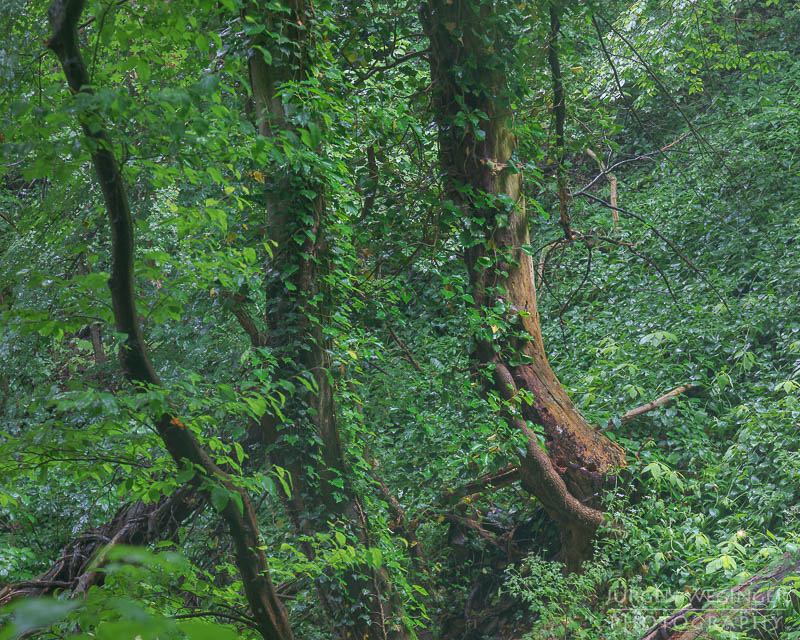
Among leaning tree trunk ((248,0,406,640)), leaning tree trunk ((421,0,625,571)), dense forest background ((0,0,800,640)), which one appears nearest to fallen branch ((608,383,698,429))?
dense forest background ((0,0,800,640))

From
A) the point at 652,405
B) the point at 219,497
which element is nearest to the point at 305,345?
the point at 219,497

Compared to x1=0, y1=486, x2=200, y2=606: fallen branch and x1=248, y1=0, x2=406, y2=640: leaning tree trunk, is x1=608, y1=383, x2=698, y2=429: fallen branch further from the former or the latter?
x1=0, y1=486, x2=200, y2=606: fallen branch

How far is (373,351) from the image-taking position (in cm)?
427

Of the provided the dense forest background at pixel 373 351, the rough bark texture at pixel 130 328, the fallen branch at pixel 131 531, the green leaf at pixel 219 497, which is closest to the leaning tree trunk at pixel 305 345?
Result: the dense forest background at pixel 373 351

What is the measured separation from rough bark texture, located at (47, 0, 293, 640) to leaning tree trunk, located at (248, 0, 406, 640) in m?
1.23

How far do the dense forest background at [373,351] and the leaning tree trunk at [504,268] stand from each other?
24 mm

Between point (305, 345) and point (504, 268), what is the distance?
175 centimetres

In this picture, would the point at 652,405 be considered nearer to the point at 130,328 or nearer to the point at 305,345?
the point at 305,345

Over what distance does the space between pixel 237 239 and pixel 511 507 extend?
134 inches

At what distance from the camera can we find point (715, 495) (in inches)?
189

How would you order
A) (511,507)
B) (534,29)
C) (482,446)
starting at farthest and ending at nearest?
(511,507)
(534,29)
(482,446)

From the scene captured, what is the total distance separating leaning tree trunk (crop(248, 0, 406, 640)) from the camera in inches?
150

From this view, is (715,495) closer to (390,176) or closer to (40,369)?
(390,176)

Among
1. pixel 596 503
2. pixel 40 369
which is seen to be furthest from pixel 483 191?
pixel 40 369
